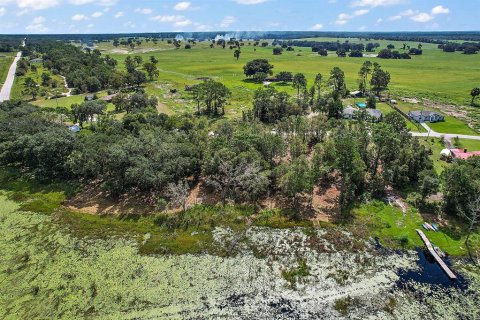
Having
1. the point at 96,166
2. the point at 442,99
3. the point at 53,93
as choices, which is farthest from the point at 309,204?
the point at 53,93

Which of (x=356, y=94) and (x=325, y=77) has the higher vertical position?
(x=325, y=77)

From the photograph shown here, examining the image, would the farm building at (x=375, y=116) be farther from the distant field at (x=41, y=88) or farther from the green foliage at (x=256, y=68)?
the distant field at (x=41, y=88)

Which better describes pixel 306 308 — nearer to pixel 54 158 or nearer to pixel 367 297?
pixel 367 297

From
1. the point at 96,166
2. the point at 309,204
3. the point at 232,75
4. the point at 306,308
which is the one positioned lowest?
the point at 306,308

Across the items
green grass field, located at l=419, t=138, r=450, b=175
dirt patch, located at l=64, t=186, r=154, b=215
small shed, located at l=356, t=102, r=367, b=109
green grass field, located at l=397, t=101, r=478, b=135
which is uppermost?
small shed, located at l=356, t=102, r=367, b=109

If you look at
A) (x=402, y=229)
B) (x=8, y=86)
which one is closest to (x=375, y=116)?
(x=402, y=229)

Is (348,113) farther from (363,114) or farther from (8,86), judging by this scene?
(8,86)

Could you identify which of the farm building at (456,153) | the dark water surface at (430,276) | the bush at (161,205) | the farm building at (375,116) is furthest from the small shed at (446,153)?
the bush at (161,205)

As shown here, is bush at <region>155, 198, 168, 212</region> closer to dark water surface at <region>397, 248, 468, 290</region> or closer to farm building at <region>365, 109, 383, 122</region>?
dark water surface at <region>397, 248, 468, 290</region>

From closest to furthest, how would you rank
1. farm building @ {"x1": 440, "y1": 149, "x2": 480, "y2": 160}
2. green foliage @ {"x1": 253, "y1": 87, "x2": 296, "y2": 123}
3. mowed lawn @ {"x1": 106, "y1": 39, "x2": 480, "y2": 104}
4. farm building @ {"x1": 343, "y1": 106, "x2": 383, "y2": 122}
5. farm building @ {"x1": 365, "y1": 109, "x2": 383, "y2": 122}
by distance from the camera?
farm building @ {"x1": 440, "y1": 149, "x2": 480, "y2": 160} → farm building @ {"x1": 343, "y1": 106, "x2": 383, "y2": 122} → farm building @ {"x1": 365, "y1": 109, "x2": 383, "y2": 122} → green foliage @ {"x1": 253, "y1": 87, "x2": 296, "y2": 123} → mowed lawn @ {"x1": 106, "y1": 39, "x2": 480, "y2": 104}

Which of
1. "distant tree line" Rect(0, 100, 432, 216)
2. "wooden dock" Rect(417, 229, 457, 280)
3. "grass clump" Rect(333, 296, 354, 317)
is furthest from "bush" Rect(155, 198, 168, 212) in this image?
"wooden dock" Rect(417, 229, 457, 280)

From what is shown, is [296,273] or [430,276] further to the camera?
[296,273]
